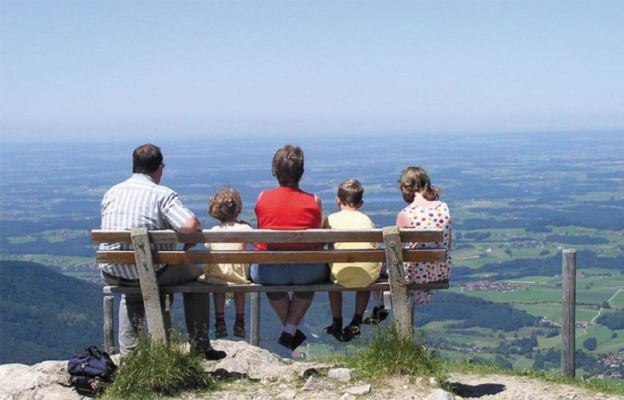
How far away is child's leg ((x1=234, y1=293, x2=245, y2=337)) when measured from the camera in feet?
22.5

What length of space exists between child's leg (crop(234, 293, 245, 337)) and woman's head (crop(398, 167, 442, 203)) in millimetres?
1560

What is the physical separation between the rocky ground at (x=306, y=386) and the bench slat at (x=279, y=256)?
854 millimetres

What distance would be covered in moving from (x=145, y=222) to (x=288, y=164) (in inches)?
44.9

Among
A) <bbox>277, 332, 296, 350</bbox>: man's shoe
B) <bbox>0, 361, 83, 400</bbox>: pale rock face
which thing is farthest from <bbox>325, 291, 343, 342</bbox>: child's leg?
<bbox>0, 361, 83, 400</bbox>: pale rock face

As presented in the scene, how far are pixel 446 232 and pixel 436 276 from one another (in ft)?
1.30

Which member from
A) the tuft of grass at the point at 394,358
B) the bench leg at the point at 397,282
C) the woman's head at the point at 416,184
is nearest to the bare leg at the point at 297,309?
the tuft of grass at the point at 394,358

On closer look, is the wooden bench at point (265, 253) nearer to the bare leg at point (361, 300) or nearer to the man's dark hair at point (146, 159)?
the bare leg at point (361, 300)

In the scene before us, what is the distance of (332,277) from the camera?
6.49 meters

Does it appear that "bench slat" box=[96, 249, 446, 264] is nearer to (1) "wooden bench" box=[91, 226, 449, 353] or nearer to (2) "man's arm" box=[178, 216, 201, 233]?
(1) "wooden bench" box=[91, 226, 449, 353]

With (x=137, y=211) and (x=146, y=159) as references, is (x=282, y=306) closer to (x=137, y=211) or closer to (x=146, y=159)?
(x=137, y=211)

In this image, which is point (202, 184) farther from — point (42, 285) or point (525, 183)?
point (42, 285)

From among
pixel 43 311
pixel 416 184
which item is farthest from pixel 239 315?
pixel 43 311

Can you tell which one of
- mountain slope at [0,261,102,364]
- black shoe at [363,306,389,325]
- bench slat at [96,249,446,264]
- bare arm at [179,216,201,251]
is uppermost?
bare arm at [179,216,201,251]

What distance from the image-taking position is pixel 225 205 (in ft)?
22.4
